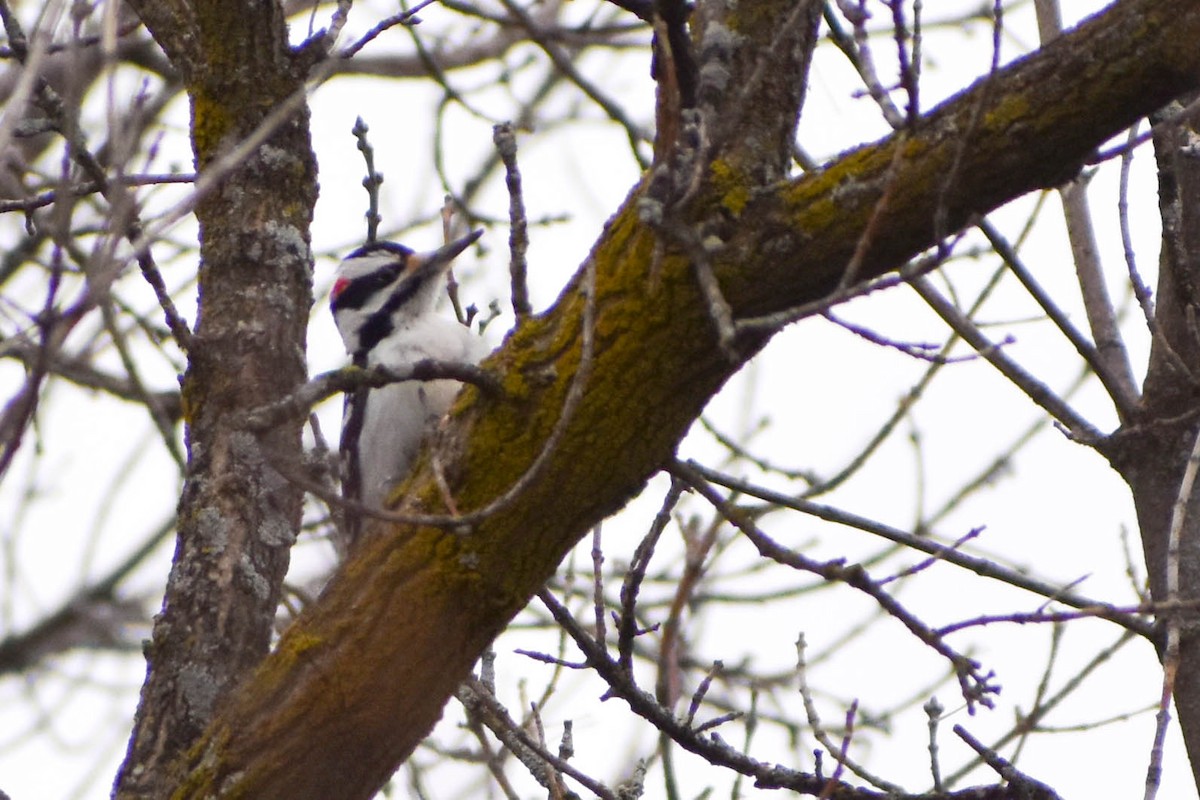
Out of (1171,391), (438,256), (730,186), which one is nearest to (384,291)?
Result: (438,256)

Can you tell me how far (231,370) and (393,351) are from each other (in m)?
1.45

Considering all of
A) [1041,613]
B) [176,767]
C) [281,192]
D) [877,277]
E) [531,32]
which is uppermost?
[531,32]

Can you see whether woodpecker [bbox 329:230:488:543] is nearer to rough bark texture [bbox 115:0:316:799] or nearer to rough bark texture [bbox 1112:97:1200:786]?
rough bark texture [bbox 115:0:316:799]

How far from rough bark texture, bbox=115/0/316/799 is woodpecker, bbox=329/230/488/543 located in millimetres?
794

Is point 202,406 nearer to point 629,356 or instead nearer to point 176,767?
point 176,767

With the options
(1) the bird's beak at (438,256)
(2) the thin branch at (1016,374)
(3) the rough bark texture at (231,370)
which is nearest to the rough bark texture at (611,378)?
(3) the rough bark texture at (231,370)

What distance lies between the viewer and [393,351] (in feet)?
16.4

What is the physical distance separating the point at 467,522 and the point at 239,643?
94 centimetres

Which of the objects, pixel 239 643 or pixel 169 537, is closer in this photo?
pixel 239 643

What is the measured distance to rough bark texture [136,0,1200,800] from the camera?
2.45 meters

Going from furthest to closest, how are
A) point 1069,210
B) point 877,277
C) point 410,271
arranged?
1. point 410,271
2. point 1069,210
3. point 877,277

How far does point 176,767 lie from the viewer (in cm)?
300

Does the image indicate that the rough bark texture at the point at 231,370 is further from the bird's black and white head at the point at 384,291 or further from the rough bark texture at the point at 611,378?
the bird's black and white head at the point at 384,291

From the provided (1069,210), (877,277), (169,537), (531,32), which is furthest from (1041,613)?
(169,537)
